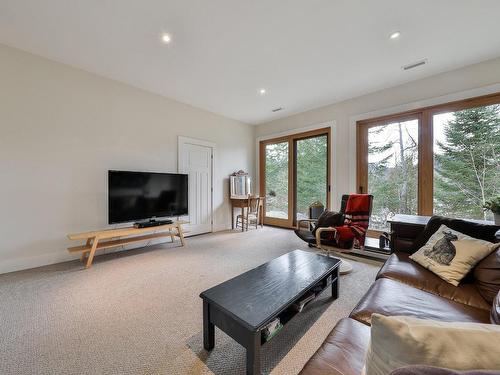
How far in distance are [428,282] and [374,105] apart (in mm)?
3290

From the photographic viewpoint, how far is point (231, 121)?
5234 mm

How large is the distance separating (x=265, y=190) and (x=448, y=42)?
4.11 metres

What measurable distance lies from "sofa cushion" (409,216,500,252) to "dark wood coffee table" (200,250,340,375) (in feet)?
2.99

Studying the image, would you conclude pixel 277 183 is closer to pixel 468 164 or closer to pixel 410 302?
pixel 468 164

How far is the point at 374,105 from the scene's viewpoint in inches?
149

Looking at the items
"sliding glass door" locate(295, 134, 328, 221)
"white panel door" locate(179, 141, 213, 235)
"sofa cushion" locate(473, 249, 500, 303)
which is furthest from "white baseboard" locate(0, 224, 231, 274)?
"sofa cushion" locate(473, 249, 500, 303)

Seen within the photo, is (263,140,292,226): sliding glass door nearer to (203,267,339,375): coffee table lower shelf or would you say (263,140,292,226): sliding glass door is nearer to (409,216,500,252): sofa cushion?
(409,216,500,252): sofa cushion

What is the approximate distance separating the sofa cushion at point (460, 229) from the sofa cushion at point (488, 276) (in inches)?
12.4

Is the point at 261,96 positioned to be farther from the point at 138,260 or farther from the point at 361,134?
the point at 138,260

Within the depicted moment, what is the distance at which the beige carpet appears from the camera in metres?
1.31

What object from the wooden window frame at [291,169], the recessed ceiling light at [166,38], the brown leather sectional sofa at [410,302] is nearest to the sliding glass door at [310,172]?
the wooden window frame at [291,169]

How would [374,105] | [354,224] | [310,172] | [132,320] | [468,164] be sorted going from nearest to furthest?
[132,320]
[354,224]
[468,164]
[374,105]
[310,172]

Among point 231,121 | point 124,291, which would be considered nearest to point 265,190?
point 231,121

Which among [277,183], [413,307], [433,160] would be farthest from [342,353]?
[277,183]
